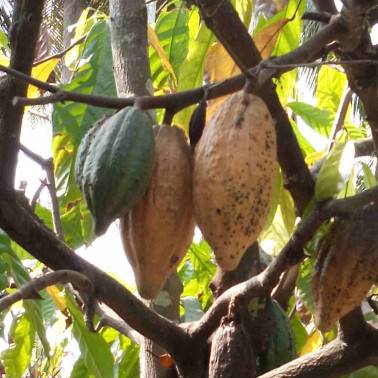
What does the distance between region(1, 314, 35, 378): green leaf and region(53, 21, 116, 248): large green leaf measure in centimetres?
20

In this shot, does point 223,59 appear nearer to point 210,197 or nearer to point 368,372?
point 210,197

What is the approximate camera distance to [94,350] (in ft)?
4.83

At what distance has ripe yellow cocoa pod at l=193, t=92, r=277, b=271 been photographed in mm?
791

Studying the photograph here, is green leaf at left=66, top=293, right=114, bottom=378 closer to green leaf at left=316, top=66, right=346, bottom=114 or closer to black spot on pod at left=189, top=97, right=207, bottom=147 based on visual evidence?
black spot on pod at left=189, top=97, right=207, bottom=147

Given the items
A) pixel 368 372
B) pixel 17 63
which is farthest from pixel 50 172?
pixel 368 372

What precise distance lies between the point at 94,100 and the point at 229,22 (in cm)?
23

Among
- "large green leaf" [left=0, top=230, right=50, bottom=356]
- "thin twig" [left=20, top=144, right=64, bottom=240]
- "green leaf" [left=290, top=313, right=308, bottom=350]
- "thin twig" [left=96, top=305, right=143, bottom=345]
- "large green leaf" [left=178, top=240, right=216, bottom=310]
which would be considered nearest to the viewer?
"thin twig" [left=20, top=144, right=64, bottom=240]

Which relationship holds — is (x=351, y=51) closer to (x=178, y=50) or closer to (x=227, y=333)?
(x=227, y=333)

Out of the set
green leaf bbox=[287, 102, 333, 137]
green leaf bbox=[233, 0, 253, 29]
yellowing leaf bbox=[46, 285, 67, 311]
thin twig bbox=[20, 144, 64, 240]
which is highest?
green leaf bbox=[233, 0, 253, 29]

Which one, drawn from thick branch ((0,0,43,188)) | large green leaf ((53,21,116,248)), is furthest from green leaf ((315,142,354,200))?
large green leaf ((53,21,116,248))

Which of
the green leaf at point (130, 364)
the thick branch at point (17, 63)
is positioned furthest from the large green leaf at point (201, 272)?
the thick branch at point (17, 63)

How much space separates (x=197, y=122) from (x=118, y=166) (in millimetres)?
122

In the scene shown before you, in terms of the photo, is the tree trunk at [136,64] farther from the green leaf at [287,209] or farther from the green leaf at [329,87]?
the green leaf at [329,87]

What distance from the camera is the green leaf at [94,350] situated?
1.46 metres
